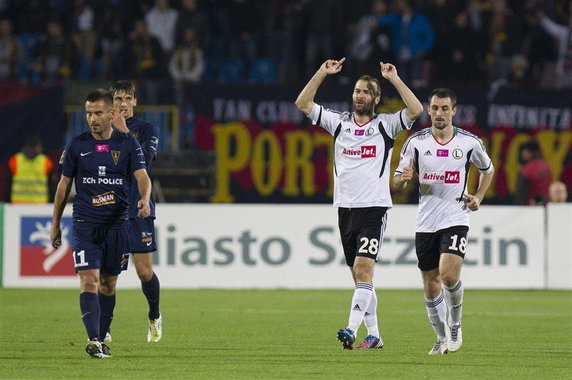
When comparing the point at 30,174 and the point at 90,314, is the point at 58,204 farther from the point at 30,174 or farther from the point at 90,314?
the point at 30,174

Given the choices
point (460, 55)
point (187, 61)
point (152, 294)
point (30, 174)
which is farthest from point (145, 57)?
point (152, 294)

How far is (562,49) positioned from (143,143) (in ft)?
43.6

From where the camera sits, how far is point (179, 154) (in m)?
20.5

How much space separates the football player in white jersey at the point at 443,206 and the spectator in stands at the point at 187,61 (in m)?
11.9

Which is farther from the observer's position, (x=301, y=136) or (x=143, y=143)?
(x=301, y=136)

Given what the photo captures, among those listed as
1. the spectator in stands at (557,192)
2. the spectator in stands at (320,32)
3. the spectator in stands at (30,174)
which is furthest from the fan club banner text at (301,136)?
the spectator in stands at (30,174)

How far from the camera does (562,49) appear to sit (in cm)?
2270

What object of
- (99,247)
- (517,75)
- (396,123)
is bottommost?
(99,247)

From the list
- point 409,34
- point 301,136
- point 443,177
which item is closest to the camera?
point 443,177

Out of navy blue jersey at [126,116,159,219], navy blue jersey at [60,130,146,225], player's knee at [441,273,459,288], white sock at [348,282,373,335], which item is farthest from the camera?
navy blue jersey at [126,116,159,219]

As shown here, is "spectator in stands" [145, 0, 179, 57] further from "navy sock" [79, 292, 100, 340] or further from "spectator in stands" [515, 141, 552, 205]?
"navy sock" [79, 292, 100, 340]

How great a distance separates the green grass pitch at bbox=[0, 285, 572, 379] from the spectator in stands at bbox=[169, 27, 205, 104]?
5.36 m

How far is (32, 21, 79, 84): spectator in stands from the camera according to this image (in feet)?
73.1

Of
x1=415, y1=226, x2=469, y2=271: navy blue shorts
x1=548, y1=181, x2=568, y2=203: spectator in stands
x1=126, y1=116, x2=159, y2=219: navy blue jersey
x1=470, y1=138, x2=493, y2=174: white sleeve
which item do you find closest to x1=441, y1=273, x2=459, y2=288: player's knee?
x1=415, y1=226, x2=469, y2=271: navy blue shorts
